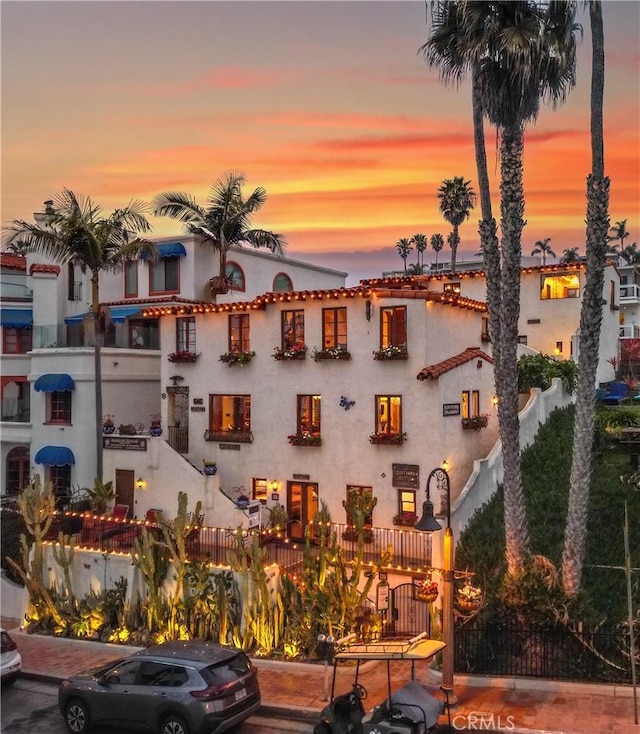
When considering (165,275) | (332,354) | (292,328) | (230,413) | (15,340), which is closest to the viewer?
(332,354)

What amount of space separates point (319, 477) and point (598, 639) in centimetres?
1003

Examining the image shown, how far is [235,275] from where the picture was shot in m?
34.0

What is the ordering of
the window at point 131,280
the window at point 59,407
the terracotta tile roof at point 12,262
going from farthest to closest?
the terracotta tile roof at point 12,262 → the window at point 131,280 → the window at point 59,407

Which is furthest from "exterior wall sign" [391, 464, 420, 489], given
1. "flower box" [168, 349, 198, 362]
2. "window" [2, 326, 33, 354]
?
"window" [2, 326, 33, 354]

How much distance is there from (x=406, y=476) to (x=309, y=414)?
403cm

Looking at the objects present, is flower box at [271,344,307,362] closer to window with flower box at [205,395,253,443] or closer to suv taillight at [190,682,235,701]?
window with flower box at [205,395,253,443]

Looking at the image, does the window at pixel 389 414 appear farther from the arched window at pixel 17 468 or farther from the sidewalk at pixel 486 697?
the arched window at pixel 17 468

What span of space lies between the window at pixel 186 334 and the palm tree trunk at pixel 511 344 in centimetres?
1259

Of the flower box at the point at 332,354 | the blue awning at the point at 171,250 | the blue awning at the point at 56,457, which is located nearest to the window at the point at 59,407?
the blue awning at the point at 56,457

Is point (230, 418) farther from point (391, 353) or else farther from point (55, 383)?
point (55, 383)

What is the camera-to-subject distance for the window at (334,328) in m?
22.8

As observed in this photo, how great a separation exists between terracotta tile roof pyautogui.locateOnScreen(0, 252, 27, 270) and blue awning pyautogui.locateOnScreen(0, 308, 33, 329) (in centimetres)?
323

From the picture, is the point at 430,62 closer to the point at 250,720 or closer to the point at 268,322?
the point at 268,322

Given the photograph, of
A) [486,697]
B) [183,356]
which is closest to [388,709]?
[486,697]
